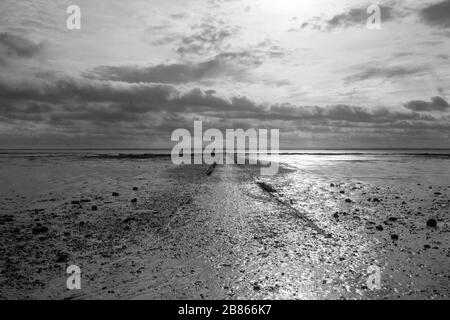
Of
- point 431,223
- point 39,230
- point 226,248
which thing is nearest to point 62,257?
point 39,230

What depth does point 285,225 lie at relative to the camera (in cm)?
1223

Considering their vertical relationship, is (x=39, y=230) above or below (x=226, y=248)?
above

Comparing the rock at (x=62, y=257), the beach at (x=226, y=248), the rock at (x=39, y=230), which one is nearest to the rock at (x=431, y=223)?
the beach at (x=226, y=248)

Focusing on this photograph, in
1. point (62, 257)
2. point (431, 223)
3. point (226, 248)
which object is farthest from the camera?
point (431, 223)

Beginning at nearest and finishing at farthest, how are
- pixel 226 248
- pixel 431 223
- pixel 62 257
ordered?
pixel 62 257 < pixel 226 248 < pixel 431 223

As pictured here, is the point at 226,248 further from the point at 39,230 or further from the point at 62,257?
the point at 39,230

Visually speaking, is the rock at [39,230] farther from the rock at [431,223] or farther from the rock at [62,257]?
the rock at [431,223]

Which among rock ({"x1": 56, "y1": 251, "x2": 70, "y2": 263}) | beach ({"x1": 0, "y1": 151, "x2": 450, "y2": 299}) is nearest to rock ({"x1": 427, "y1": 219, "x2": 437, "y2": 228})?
beach ({"x1": 0, "y1": 151, "x2": 450, "y2": 299})

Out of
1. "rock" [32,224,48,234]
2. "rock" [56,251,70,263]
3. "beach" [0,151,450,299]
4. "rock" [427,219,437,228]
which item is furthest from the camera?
→ "rock" [427,219,437,228]

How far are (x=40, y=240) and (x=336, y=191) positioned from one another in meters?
17.6

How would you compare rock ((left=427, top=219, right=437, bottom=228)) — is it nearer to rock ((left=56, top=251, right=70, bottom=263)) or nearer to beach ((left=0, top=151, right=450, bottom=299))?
beach ((left=0, top=151, right=450, bottom=299))

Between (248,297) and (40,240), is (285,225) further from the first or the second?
(40,240)
